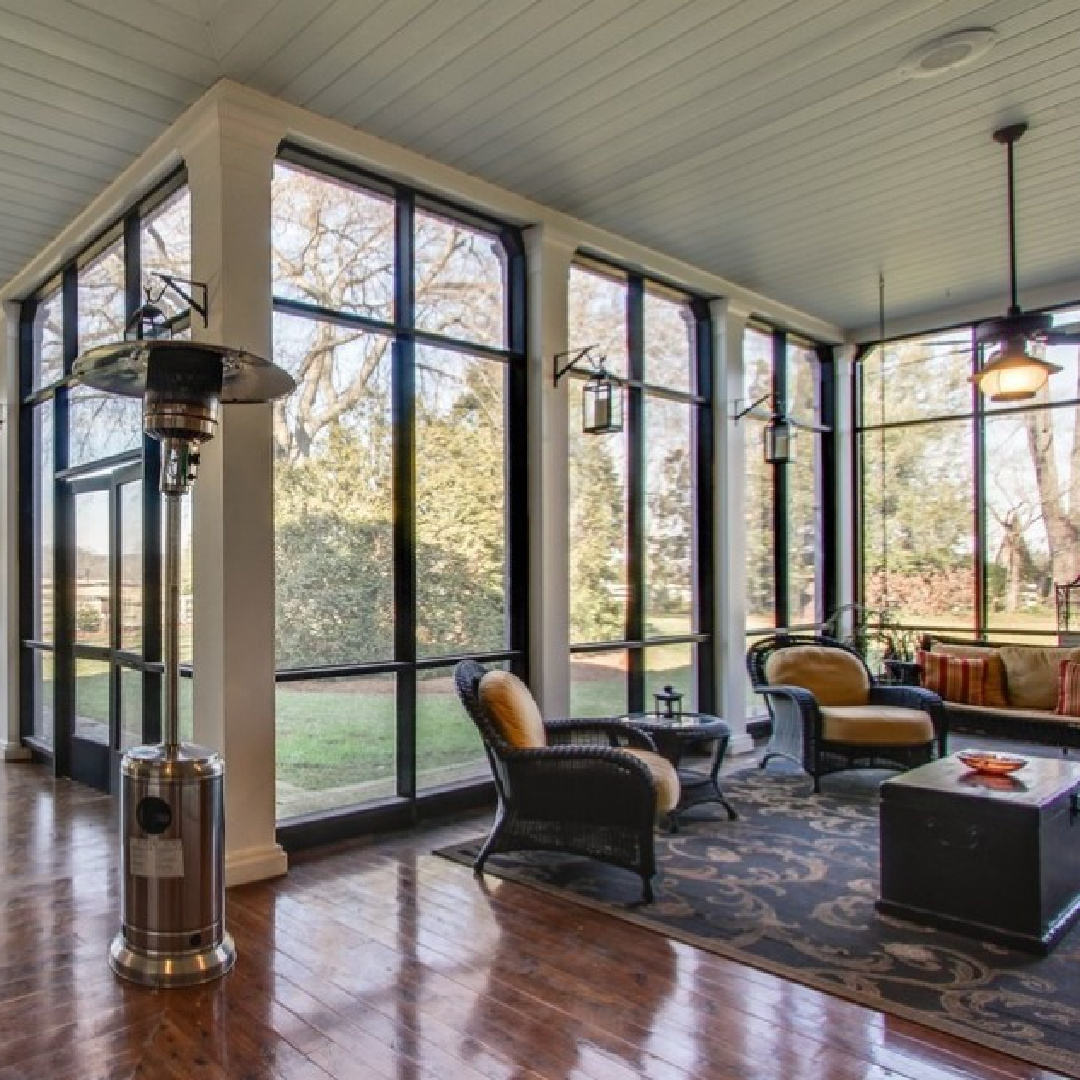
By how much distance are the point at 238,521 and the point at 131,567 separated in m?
1.66

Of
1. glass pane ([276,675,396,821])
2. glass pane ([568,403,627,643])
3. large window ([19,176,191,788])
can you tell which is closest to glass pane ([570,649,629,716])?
glass pane ([568,403,627,643])

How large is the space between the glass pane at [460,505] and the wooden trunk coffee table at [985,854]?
7.97 feet

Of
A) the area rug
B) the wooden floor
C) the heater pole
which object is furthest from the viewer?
the heater pole

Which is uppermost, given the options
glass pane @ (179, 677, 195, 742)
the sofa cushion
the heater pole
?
the heater pole

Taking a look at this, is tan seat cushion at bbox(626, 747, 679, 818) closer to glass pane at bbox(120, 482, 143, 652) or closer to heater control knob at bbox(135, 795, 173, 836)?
heater control knob at bbox(135, 795, 173, 836)

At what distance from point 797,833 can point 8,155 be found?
17.4 feet

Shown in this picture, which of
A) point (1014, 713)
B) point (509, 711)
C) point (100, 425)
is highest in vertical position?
point (100, 425)

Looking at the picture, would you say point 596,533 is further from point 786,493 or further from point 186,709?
point 186,709

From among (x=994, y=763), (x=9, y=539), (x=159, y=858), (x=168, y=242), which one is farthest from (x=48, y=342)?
(x=994, y=763)

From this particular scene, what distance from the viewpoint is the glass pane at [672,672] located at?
6203 millimetres

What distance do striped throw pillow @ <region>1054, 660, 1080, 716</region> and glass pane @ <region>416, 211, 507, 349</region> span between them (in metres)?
4.50

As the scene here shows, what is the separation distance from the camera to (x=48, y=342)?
246 inches

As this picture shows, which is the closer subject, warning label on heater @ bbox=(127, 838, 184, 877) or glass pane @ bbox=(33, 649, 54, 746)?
warning label on heater @ bbox=(127, 838, 184, 877)

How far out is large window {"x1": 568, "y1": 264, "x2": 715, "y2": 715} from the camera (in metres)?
5.75
